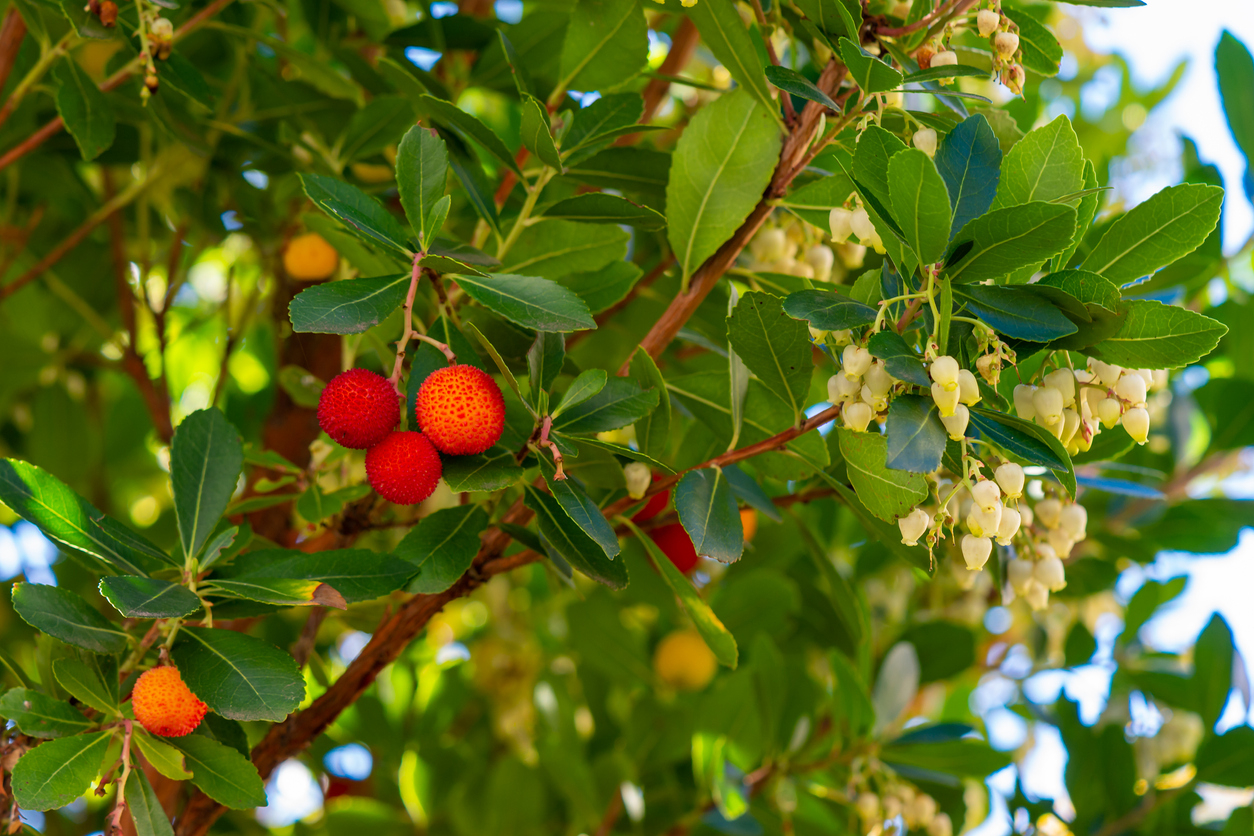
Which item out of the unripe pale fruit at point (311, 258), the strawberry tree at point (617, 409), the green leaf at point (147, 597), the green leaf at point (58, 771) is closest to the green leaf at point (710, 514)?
the strawberry tree at point (617, 409)

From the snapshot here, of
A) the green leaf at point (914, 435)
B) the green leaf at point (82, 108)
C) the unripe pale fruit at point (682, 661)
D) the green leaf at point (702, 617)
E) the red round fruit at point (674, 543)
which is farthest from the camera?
the unripe pale fruit at point (682, 661)

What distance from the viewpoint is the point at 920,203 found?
739mm

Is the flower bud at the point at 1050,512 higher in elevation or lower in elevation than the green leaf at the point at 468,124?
Result: lower

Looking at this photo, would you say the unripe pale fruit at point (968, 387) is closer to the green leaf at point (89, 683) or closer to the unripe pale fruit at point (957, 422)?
the unripe pale fruit at point (957, 422)

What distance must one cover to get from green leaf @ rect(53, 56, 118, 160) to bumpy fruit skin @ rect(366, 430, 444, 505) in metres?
0.60

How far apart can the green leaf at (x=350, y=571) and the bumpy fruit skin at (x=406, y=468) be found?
66mm

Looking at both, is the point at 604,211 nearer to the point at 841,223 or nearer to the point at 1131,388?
the point at 841,223

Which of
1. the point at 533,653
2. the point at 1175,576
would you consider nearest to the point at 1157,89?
the point at 1175,576

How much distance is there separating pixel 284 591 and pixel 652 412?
382mm

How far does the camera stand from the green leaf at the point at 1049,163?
81 cm

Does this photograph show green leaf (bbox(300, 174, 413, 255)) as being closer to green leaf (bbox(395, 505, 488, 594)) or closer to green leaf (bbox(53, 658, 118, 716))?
green leaf (bbox(395, 505, 488, 594))

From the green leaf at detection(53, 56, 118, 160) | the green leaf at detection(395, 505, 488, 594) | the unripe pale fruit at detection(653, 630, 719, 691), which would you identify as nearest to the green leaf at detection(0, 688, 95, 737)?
the green leaf at detection(395, 505, 488, 594)

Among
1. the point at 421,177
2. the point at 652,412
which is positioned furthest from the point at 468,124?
the point at 652,412

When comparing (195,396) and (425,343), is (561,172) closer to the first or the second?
(425,343)
